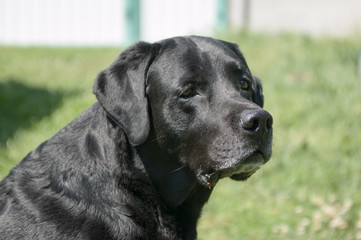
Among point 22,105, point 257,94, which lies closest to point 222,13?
point 22,105

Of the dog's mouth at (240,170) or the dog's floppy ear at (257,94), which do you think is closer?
the dog's mouth at (240,170)

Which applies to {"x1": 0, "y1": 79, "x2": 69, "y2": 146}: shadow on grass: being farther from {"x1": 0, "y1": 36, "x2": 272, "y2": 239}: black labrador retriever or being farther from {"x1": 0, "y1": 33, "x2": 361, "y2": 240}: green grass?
{"x1": 0, "y1": 36, "x2": 272, "y2": 239}: black labrador retriever

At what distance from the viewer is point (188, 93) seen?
2941 mm

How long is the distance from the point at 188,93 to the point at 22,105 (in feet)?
14.4

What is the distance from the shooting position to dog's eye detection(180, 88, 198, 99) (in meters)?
2.93

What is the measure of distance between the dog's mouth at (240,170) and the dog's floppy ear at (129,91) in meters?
0.43

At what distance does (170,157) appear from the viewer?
118 inches

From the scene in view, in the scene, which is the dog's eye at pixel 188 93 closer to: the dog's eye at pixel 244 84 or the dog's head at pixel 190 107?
the dog's head at pixel 190 107

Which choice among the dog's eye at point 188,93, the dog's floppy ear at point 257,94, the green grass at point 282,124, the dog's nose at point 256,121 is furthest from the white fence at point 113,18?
the dog's nose at point 256,121

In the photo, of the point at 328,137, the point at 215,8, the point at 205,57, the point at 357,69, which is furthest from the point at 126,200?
the point at 215,8

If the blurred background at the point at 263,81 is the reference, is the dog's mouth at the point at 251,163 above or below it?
above

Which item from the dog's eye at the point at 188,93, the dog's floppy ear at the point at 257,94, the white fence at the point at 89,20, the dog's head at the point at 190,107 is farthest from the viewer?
the white fence at the point at 89,20

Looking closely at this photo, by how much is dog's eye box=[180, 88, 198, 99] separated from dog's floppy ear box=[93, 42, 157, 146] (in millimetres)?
215

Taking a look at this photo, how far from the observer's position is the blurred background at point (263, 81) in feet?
15.9
